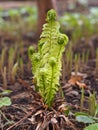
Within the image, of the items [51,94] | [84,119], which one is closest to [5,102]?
[51,94]

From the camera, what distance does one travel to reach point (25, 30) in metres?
3.06

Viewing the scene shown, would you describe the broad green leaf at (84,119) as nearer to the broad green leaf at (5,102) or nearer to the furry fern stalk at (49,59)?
the furry fern stalk at (49,59)

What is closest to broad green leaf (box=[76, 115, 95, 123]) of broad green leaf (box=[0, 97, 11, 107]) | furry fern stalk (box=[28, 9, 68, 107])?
furry fern stalk (box=[28, 9, 68, 107])

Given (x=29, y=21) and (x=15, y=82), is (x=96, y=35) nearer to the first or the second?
(x=29, y=21)

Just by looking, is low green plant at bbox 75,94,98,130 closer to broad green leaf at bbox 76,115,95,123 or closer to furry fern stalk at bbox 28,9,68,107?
broad green leaf at bbox 76,115,95,123

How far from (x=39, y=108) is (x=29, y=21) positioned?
7.10ft

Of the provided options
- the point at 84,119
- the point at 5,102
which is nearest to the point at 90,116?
the point at 84,119

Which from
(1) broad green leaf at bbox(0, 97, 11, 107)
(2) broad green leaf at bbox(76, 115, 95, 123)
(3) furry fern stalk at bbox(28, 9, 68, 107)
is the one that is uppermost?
(3) furry fern stalk at bbox(28, 9, 68, 107)

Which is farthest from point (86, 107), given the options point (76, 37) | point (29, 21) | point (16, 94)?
point (29, 21)

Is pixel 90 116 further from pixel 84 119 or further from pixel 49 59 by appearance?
pixel 49 59

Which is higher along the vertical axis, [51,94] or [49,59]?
[49,59]

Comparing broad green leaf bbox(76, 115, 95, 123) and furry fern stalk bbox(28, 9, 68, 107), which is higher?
furry fern stalk bbox(28, 9, 68, 107)

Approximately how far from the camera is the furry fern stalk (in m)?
1.17

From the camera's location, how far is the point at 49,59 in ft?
3.89
